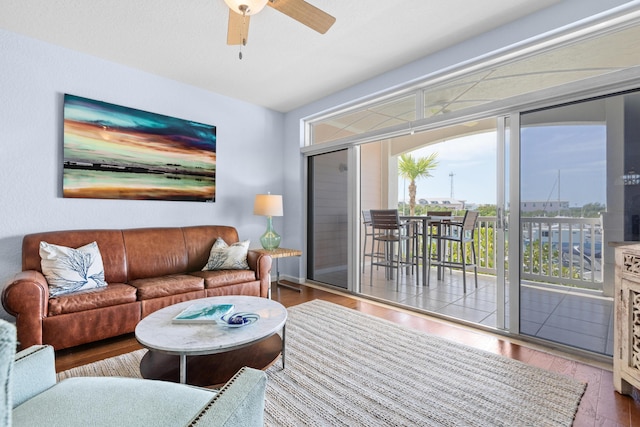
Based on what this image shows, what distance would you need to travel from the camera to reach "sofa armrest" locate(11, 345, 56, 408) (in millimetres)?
972

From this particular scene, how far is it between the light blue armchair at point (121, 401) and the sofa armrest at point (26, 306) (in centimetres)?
142

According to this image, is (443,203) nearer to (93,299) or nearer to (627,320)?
(627,320)

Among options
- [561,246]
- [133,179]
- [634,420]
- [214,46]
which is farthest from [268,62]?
[634,420]

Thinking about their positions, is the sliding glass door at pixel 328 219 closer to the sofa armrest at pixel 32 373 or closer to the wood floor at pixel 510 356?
the wood floor at pixel 510 356

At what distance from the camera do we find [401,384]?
1839mm

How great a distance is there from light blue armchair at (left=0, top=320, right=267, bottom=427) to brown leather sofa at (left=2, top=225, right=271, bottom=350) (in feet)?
4.77

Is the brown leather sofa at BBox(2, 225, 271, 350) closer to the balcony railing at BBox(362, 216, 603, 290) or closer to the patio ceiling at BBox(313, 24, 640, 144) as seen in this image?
the patio ceiling at BBox(313, 24, 640, 144)

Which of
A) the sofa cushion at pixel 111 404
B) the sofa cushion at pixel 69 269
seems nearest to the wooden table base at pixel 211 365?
the sofa cushion at pixel 111 404

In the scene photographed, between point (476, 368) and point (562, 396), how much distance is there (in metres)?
0.46

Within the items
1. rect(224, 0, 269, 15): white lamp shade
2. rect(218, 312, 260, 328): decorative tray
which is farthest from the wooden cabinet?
rect(224, 0, 269, 15): white lamp shade

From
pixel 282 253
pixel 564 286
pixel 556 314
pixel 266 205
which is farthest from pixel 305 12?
pixel 556 314

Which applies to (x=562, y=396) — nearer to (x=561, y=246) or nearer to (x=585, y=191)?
(x=561, y=246)

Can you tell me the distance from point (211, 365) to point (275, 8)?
2.29 m

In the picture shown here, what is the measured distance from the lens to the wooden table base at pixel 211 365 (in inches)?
64.1
